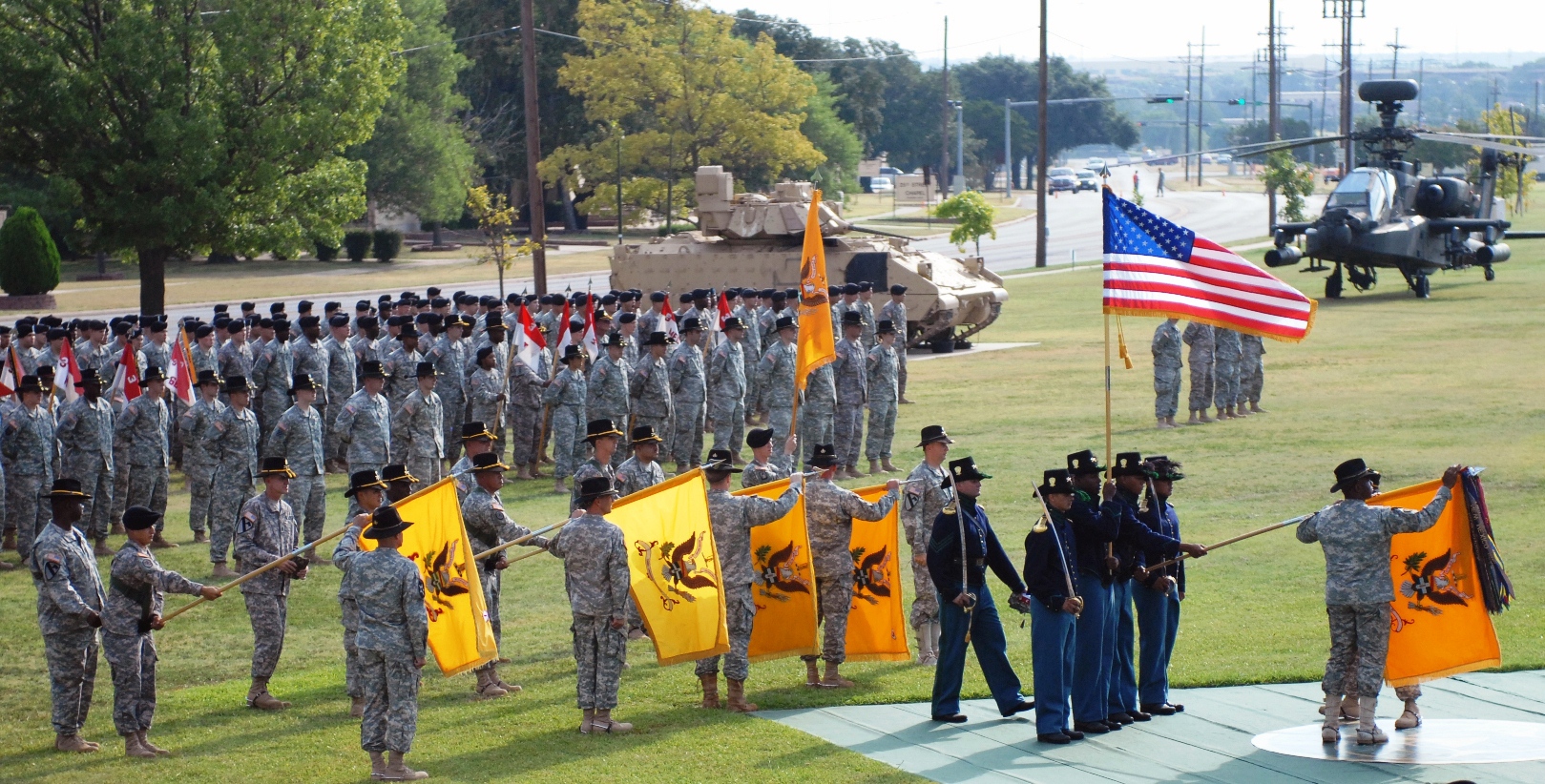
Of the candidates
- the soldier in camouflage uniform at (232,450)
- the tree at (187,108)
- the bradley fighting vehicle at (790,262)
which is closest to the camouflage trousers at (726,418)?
the soldier in camouflage uniform at (232,450)

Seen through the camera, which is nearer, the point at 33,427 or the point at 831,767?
the point at 831,767

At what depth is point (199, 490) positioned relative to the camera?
17047mm

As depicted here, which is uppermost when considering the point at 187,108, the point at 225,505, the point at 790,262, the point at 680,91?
the point at 680,91

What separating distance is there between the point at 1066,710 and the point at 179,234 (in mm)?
22961

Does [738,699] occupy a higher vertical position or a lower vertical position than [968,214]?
lower

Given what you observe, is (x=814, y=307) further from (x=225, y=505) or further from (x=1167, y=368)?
(x=1167, y=368)

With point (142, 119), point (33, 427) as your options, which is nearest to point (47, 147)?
point (142, 119)

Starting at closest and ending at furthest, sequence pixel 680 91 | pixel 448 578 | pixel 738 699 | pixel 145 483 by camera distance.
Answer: pixel 448 578
pixel 738 699
pixel 145 483
pixel 680 91

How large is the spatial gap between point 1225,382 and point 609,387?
912 cm

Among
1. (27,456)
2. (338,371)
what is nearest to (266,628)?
(27,456)

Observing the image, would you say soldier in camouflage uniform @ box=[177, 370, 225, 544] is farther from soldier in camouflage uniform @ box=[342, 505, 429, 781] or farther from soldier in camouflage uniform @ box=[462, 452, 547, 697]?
soldier in camouflage uniform @ box=[342, 505, 429, 781]

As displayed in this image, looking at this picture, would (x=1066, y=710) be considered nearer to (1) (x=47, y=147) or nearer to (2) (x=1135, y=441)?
(2) (x=1135, y=441)

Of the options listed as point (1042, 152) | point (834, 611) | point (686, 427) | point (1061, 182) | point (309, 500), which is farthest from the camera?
point (1061, 182)

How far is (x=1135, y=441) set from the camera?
22.0 metres
